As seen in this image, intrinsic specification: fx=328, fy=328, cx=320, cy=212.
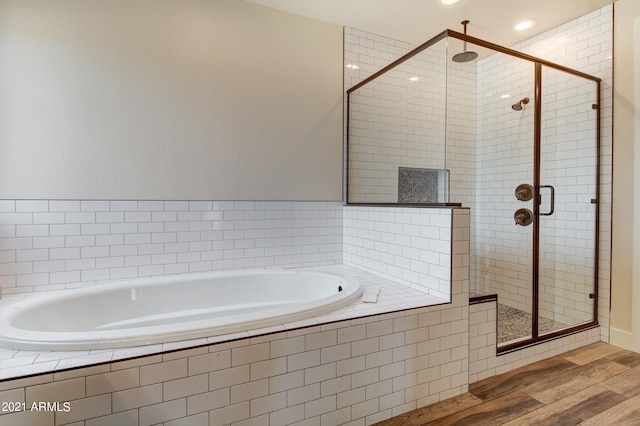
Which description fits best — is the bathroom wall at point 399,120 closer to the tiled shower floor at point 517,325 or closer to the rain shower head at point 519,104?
the rain shower head at point 519,104

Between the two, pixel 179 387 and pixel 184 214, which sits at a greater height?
pixel 184 214

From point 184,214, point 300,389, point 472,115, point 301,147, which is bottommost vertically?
point 300,389

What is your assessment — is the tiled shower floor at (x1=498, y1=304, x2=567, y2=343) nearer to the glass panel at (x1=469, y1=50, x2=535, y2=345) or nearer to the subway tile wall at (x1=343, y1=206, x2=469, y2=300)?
the glass panel at (x1=469, y1=50, x2=535, y2=345)

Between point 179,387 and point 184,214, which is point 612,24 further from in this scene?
point 179,387

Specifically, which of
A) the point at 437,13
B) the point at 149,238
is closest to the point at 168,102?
the point at 149,238

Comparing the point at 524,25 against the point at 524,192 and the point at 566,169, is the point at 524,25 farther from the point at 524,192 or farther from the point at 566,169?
the point at 524,192

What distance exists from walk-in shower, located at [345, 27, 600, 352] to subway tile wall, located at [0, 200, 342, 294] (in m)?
0.60

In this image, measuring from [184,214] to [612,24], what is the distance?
361 cm

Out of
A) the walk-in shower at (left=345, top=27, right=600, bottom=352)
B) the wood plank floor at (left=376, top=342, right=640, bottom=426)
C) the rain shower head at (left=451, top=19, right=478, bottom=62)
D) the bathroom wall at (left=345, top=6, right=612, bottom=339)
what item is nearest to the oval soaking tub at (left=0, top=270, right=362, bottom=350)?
the wood plank floor at (left=376, top=342, right=640, bottom=426)

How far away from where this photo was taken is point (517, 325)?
2.47 meters

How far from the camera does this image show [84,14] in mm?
2104

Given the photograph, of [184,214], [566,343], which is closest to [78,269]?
[184,214]

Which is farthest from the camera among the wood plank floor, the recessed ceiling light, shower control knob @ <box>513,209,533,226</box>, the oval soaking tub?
the recessed ceiling light

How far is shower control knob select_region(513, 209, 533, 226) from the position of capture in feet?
8.80
